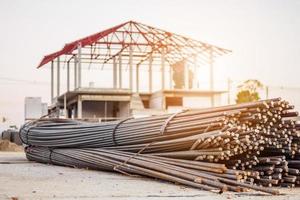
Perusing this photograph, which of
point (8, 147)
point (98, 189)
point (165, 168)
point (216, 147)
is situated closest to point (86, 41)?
point (8, 147)

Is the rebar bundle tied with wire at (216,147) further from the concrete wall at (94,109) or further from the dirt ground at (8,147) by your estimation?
the concrete wall at (94,109)

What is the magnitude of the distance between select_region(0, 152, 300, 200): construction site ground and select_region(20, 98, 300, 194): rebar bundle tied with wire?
181mm

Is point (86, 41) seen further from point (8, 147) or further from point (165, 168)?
point (165, 168)

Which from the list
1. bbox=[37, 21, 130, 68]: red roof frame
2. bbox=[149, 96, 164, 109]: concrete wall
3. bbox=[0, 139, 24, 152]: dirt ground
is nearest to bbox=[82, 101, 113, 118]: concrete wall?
bbox=[149, 96, 164, 109]: concrete wall

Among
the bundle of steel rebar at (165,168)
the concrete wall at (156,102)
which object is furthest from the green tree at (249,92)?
the bundle of steel rebar at (165,168)

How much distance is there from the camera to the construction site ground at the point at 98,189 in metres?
6.28

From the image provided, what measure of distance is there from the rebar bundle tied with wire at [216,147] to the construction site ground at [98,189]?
0.18m

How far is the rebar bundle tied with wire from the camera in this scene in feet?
A: 23.6

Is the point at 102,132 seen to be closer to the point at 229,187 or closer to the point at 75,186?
the point at 75,186

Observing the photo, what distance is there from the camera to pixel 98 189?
22.7 ft

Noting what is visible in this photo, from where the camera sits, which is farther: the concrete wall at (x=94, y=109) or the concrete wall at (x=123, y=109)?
the concrete wall at (x=94, y=109)

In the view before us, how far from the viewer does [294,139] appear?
8094mm

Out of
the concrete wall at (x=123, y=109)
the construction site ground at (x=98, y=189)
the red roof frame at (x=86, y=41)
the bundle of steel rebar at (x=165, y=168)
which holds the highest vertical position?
the red roof frame at (x=86, y=41)

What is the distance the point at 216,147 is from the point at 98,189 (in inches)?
63.6
